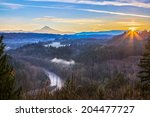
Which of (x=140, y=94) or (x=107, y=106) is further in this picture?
(x=140, y=94)

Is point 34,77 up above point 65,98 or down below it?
below

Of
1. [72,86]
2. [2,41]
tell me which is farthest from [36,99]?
[2,41]

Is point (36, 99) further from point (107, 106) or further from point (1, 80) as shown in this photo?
point (1, 80)

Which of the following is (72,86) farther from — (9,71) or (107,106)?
(9,71)

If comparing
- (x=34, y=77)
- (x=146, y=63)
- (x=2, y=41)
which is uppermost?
(x=2, y=41)

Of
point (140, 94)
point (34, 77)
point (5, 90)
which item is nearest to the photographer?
point (140, 94)

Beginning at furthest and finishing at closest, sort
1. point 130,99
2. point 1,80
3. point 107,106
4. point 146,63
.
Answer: point 146,63, point 1,80, point 130,99, point 107,106
